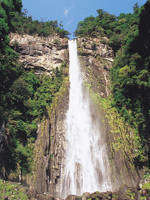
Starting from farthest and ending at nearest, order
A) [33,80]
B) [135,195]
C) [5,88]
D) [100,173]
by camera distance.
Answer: [33,80]
[5,88]
[100,173]
[135,195]

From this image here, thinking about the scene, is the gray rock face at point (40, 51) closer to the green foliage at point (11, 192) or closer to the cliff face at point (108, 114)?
the cliff face at point (108, 114)

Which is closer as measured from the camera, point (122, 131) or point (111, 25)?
point (122, 131)

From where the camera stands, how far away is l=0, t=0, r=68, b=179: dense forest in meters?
12.7

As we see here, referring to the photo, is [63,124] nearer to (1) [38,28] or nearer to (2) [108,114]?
(2) [108,114]

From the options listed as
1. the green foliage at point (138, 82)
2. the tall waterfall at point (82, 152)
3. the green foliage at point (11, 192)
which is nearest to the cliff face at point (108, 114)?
the tall waterfall at point (82, 152)

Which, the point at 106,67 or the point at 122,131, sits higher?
the point at 106,67

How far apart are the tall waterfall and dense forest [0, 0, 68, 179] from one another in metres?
2.71

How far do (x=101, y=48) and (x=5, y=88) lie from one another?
1334cm

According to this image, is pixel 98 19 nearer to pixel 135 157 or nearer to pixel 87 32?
pixel 87 32

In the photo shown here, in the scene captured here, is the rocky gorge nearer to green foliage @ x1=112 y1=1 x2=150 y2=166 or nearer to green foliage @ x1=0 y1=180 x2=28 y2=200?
green foliage @ x1=0 y1=180 x2=28 y2=200

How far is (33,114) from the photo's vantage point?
54.4ft

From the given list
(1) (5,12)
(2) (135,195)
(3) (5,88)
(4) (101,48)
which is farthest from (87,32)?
(2) (135,195)

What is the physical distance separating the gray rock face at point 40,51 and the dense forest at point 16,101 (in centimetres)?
115

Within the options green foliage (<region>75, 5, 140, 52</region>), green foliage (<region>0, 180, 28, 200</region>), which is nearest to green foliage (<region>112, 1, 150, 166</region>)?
green foliage (<region>75, 5, 140, 52</region>)
